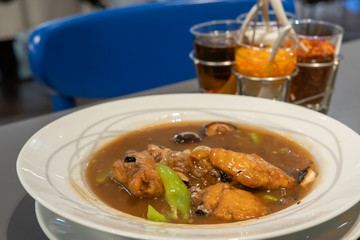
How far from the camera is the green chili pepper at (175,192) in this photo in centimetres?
91

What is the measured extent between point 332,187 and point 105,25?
1.65 m

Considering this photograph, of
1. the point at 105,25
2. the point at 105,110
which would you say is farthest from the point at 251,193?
the point at 105,25

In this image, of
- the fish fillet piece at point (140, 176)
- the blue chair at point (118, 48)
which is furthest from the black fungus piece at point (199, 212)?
the blue chair at point (118, 48)

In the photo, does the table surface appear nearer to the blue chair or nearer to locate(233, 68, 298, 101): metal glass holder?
locate(233, 68, 298, 101): metal glass holder

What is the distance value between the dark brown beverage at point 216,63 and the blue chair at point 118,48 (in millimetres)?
850

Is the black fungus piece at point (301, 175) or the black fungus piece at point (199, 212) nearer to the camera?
the black fungus piece at point (199, 212)

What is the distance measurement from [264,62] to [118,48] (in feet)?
3.78

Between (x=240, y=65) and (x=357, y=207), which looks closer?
(x=357, y=207)

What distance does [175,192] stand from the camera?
3.09ft

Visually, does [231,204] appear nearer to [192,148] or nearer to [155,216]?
[155,216]

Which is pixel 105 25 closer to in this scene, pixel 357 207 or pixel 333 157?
pixel 333 157

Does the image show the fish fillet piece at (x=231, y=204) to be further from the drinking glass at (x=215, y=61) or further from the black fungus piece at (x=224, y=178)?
the drinking glass at (x=215, y=61)

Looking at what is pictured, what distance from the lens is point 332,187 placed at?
907mm

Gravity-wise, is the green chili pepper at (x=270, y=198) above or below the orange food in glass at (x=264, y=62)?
below
